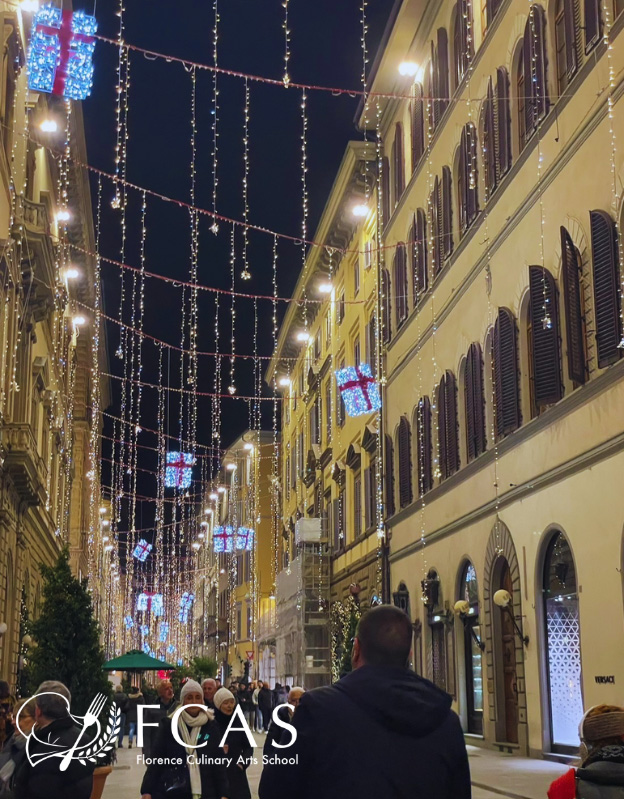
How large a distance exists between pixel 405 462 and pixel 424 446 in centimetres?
221

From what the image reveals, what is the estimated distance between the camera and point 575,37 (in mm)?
18047

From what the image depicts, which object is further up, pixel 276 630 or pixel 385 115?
pixel 385 115

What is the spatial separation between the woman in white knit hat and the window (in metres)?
22.7

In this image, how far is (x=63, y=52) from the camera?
18109 millimetres

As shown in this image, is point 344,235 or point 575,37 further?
point 344,235

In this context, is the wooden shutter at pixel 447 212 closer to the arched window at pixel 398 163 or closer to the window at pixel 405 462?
the arched window at pixel 398 163

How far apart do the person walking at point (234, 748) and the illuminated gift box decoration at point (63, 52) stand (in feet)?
39.1

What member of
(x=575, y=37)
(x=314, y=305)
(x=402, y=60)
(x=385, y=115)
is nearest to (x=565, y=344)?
(x=575, y=37)

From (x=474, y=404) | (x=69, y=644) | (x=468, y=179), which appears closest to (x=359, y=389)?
(x=474, y=404)

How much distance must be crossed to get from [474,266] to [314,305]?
24402 mm

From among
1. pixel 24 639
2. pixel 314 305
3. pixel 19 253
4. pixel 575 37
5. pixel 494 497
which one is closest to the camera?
pixel 575 37

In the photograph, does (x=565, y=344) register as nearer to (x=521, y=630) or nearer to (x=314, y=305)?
(x=521, y=630)

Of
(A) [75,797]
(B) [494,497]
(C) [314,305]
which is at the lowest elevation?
(A) [75,797]

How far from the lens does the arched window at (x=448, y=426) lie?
1021 inches
